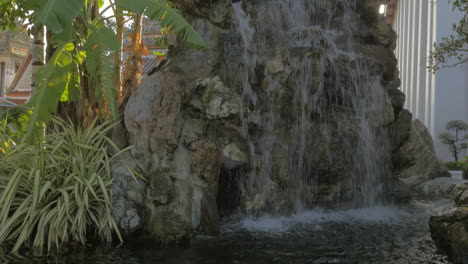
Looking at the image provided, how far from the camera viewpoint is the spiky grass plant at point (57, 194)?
5.30 meters

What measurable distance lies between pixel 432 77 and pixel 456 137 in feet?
12.7

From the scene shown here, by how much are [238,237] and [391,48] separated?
18.5ft

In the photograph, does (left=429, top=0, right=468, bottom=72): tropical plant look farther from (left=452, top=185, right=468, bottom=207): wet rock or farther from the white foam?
the white foam

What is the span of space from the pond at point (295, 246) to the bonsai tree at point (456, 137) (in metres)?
13.1

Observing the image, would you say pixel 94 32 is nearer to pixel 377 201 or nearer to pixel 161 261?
pixel 161 261

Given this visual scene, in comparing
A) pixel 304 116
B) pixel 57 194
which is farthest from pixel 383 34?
pixel 57 194

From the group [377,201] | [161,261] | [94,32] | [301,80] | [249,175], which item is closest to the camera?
[161,261]

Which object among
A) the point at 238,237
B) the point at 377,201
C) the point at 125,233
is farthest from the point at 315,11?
the point at 125,233

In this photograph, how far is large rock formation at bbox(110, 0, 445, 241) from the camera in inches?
237

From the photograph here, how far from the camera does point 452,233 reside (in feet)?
16.4

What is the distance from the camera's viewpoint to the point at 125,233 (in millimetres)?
5562

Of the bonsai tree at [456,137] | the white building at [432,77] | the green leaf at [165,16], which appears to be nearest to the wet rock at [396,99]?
the green leaf at [165,16]

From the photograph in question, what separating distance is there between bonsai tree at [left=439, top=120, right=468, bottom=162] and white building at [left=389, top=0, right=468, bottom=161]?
755mm

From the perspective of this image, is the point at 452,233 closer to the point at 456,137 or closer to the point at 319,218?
the point at 319,218
